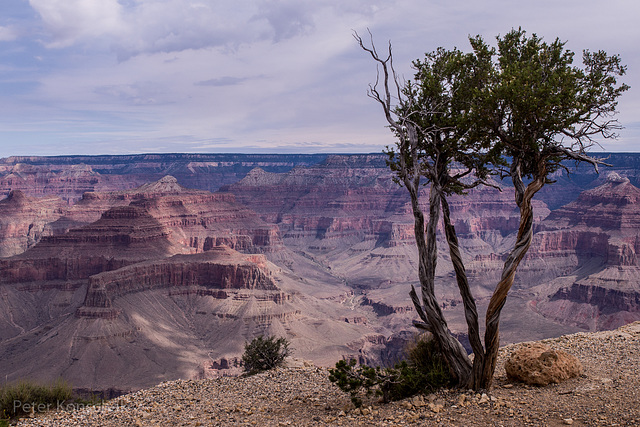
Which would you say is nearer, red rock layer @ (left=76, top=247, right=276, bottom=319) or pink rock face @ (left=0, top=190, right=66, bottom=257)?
red rock layer @ (left=76, top=247, right=276, bottom=319)

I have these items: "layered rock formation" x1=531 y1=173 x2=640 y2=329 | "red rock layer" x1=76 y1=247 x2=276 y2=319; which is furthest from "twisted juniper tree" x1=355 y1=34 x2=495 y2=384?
"layered rock formation" x1=531 y1=173 x2=640 y2=329

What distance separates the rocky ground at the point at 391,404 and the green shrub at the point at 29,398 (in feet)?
4.48

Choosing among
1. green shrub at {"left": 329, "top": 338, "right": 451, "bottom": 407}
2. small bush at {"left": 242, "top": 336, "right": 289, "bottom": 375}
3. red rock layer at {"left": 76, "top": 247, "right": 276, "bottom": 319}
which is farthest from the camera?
red rock layer at {"left": 76, "top": 247, "right": 276, "bottom": 319}

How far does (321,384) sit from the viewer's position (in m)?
22.2

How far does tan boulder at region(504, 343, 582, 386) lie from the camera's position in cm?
1719

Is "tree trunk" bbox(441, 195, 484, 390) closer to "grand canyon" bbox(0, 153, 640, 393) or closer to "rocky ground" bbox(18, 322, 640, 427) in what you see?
"rocky ground" bbox(18, 322, 640, 427)

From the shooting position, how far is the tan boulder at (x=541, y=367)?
56.4 ft

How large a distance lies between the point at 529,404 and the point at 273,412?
26.1 feet

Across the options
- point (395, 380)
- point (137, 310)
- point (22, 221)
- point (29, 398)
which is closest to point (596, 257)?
point (137, 310)

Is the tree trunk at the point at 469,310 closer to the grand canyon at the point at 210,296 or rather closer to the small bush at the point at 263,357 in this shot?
the small bush at the point at 263,357

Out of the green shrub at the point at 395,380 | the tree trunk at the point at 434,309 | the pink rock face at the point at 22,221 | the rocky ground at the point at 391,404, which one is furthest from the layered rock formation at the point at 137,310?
the pink rock face at the point at 22,221

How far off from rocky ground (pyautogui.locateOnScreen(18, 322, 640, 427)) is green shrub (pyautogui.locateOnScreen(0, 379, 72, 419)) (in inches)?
53.8

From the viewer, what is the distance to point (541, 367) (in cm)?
1731

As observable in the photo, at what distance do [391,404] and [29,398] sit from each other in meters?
14.5
